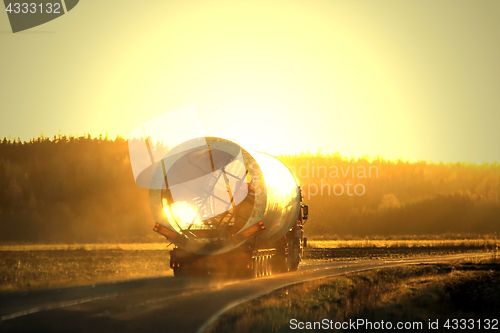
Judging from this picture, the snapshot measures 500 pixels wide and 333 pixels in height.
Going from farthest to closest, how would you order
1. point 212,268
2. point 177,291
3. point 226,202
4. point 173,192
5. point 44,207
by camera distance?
point 44,207, point 226,202, point 173,192, point 212,268, point 177,291

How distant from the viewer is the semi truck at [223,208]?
883 inches

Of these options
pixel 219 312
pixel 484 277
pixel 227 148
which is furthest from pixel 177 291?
pixel 484 277

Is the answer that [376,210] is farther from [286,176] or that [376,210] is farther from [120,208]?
[286,176]

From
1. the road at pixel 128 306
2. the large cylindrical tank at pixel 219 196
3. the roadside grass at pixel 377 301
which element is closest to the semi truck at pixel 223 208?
the large cylindrical tank at pixel 219 196

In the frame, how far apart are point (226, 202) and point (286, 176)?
282 cm

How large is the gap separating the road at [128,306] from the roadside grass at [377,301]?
0.68m

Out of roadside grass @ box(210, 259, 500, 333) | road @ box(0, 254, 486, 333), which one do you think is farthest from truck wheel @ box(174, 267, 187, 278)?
roadside grass @ box(210, 259, 500, 333)

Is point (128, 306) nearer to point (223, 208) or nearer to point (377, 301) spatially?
point (377, 301)

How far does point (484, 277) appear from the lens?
24578 mm

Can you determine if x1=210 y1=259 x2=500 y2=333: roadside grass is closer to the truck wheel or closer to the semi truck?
the semi truck

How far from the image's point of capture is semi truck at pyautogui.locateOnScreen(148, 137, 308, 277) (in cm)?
2242

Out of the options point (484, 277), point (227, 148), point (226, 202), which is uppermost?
point (227, 148)

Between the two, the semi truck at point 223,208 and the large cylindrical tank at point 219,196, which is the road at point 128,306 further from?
the large cylindrical tank at point 219,196

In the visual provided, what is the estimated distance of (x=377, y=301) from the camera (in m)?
18.7
